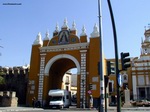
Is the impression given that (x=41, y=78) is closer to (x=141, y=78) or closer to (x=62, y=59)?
(x=62, y=59)

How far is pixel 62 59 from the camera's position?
39.7 m

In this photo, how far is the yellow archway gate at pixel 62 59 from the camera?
34.6m

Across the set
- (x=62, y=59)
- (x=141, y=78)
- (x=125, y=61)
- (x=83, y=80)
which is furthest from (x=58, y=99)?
(x=141, y=78)

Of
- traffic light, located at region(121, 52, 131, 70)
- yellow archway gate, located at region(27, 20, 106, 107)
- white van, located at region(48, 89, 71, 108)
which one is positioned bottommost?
white van, located at region(48, 89, 71, 108)

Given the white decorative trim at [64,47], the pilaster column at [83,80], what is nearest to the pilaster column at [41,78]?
the white decorative trim at [64,47]

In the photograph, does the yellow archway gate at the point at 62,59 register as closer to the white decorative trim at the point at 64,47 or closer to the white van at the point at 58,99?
the white decorative trim at the point at 64,47

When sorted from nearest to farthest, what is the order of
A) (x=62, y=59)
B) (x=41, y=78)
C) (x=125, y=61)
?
(x=125, y=61), (x=41, y=78), (x=62, y=59)

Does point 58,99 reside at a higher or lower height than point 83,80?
lower

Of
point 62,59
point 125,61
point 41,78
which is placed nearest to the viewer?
point 125,61

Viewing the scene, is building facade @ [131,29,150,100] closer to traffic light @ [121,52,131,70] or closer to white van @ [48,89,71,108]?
white van @ [48,89,71,108]

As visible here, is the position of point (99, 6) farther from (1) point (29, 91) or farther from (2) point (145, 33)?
(2) point (145, 33)

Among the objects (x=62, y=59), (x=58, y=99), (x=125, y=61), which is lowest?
(x=58, y=99)

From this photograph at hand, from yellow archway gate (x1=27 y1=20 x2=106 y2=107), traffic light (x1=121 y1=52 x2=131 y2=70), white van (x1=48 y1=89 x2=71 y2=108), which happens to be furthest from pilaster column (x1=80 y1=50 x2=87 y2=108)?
traffic light (x1=121 y1=52 x2=131 y2=70)

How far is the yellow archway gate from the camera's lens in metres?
34.6
